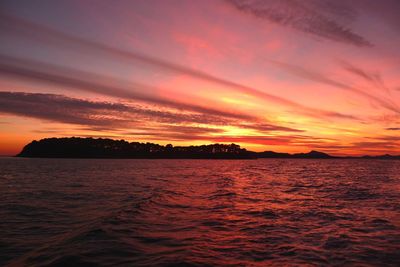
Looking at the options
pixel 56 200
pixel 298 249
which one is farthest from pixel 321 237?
pixel 56 200

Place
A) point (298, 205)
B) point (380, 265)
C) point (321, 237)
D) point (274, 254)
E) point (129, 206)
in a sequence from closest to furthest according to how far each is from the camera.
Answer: point (380, 265) < point (274, 254) < point (321, 237) < point (129, 206) < point (298, 205)

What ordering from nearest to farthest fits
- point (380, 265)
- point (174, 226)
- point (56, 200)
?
point (380, 265) → point (174, 226) → point (56, 200)

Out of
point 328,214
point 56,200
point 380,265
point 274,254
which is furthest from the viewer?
point 56,200

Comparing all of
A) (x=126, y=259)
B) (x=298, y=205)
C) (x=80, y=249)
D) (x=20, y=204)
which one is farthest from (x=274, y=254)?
(x=20, y=204)

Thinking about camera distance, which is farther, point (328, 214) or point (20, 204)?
point (20, 204)

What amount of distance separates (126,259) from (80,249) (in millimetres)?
2187

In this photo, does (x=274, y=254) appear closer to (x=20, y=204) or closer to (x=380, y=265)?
(x=380, y=265)

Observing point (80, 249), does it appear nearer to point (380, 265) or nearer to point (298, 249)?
point (298, 249)

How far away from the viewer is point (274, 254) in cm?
1252

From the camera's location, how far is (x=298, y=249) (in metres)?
13.1

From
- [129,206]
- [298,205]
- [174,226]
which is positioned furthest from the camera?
[298,205]

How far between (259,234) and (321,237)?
284cm

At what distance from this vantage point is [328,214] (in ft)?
69.9

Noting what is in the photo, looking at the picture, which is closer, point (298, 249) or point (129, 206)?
point (298, 249)
